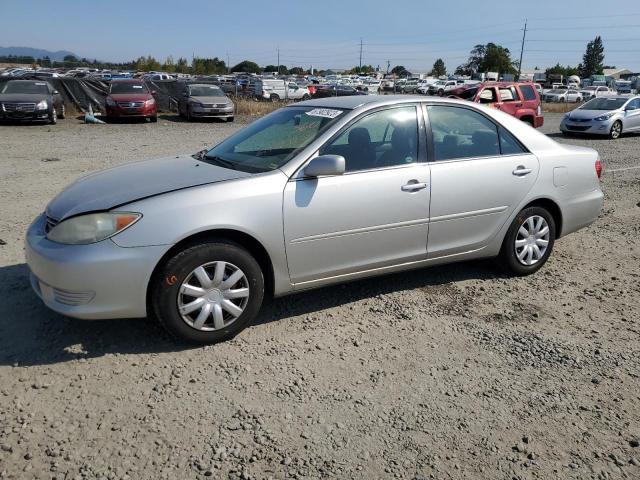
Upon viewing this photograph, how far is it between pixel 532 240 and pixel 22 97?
18.2m

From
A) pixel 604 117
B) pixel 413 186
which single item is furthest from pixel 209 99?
pixel 413 186

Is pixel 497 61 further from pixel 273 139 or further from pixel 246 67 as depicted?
pixel 273 139

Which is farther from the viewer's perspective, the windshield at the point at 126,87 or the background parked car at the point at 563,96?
the background parked car at the point at 563,96

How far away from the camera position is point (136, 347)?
3521mm

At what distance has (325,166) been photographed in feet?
11.9

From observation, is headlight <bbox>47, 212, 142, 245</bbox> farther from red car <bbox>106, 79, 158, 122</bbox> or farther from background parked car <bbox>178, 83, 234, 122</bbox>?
background parked car <bbox>178, 83, 234, 122</bbox>

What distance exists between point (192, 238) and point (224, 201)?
311mm

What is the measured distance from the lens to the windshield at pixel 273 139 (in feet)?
12.8

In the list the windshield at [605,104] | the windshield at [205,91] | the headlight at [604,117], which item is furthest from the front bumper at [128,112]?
the headlight at [604,117]

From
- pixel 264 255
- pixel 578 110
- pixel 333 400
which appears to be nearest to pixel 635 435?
pixel 333 400

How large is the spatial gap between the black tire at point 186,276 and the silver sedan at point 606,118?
1724 centimetres

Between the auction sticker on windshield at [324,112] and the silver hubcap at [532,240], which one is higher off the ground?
the auction sticker on windshield at [324,112]

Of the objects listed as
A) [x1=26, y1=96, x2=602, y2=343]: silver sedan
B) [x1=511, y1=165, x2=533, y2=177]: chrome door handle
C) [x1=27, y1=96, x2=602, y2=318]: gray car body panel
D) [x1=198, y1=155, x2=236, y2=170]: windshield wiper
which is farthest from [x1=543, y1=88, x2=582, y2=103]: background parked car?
[x1=198, y1=155, x2=236, y2=170]: windshield wiper

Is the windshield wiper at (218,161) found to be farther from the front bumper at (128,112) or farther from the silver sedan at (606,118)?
the front bumper at (128,112)
